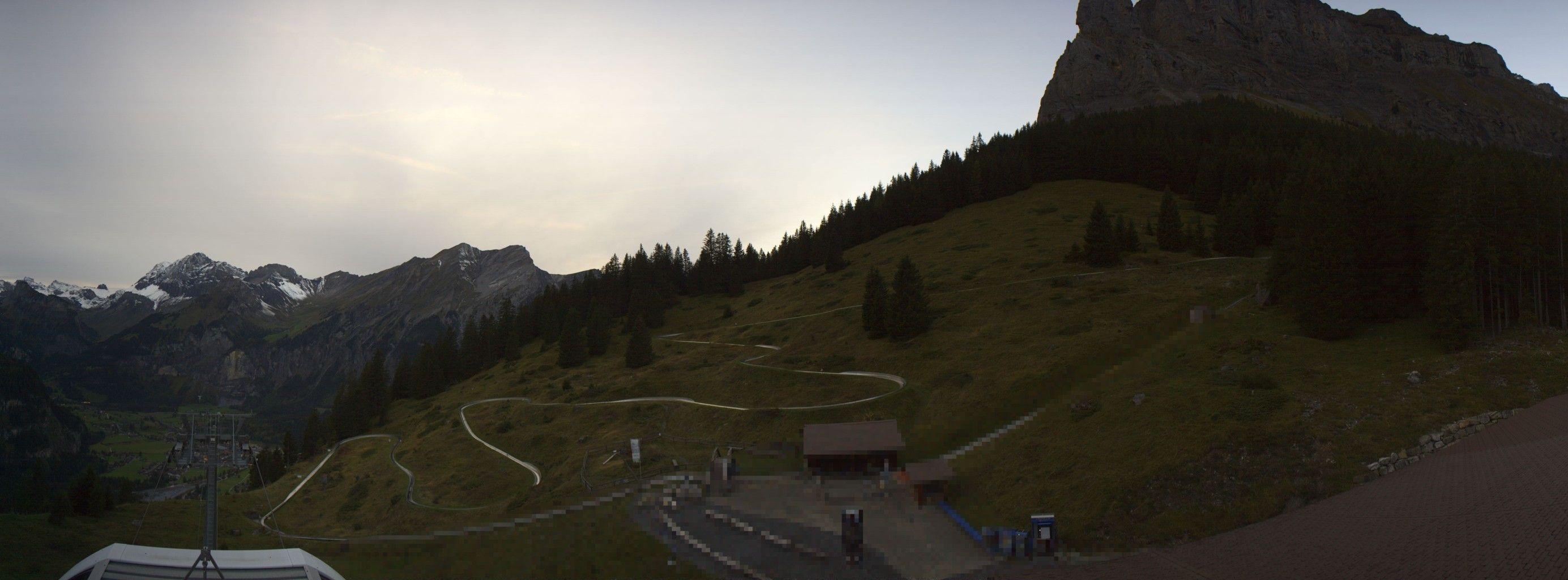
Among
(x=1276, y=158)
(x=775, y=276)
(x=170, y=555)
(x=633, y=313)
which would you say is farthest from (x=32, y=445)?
(x=1276, y=158)

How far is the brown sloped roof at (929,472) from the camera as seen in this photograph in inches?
1702

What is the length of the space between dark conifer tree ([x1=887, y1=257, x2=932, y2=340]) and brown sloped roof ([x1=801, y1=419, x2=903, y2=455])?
1085 inches

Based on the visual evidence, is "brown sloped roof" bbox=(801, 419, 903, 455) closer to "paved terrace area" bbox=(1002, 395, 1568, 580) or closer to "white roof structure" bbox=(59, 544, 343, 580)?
"paved terrace area" bbox=(1002, 395, 1568, 580)

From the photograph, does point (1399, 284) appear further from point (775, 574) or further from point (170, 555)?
point (170, 555)

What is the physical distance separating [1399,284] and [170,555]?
3019 inches

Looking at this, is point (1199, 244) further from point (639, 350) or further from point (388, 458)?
point (388, 458)

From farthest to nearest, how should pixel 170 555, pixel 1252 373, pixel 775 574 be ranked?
pixel 1252 373
pixel 775 574
pixel 170 555

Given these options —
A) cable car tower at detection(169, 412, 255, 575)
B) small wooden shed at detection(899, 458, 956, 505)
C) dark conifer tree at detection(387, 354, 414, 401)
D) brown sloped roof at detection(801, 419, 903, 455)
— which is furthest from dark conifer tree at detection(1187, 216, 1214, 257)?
dark conifer tree at detection(387, 354, 414, 401)

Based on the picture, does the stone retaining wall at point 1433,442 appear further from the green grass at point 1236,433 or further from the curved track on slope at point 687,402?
the curved track on slope at point 687,402

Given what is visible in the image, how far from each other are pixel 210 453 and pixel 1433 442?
56376 mm

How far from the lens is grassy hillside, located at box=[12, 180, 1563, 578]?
38000 millimetres

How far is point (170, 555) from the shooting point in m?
28.9

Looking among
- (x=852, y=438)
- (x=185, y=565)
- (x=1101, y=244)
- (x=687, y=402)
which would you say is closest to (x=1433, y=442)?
(x=852, y=438)

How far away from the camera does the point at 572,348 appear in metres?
109
